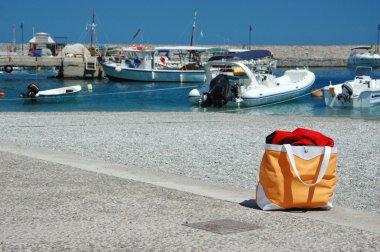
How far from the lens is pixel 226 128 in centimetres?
1842

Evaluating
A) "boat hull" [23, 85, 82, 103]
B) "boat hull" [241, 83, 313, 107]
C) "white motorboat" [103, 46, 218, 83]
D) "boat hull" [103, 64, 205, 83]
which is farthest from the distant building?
"boat hull" [241, 83, 313, 107]

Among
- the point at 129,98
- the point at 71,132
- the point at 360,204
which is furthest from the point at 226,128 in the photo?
the point at 129,98

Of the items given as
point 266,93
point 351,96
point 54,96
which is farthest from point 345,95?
point 54,96

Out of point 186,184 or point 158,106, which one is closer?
point 186,184

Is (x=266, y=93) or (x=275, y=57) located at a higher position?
(x=275, y=57)

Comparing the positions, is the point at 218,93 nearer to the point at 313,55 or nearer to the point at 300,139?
the point at 300,139

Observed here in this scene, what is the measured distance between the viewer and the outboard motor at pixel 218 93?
32312 millimetres

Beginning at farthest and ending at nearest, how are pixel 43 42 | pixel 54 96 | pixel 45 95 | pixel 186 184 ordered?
pixel 43 42
pixel 54 96
pixel 45 95
pixel 186 184

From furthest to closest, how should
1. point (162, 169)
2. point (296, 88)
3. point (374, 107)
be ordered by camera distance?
point (296, 88)
point (374, 107)
point (162, 169)

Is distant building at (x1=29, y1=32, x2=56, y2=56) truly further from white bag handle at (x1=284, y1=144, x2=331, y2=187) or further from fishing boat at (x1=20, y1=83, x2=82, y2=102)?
white bag handle at (x1=284, y1=144, x2=331, y2=187)

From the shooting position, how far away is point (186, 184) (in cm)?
895

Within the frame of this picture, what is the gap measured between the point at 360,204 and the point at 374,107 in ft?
86.3

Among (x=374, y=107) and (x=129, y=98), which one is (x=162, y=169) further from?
(x=129, y=98)

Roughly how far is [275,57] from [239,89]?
316 ft
